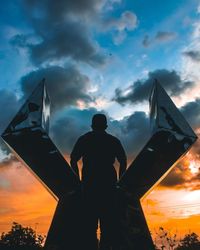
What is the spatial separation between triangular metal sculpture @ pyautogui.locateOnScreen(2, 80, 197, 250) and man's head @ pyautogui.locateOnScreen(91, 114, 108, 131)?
0.81 m

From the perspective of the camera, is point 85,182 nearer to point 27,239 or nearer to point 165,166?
point 165,166

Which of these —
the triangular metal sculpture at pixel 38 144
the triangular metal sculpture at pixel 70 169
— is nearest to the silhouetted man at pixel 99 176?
the triangular metal sculpture at pixel 70 169

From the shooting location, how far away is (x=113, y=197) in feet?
14.9

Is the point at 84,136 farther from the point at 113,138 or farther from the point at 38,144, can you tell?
the point at 38,144

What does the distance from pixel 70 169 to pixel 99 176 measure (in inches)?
17.7

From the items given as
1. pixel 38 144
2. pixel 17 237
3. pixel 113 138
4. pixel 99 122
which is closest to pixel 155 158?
pixel 113 138

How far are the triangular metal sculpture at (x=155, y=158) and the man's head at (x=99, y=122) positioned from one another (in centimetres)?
81

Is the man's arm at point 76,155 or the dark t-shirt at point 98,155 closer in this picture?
the dark t-shirt at point 98,155

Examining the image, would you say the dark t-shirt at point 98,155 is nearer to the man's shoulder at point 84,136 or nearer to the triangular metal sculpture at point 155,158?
the man's shoulder at point 84,136

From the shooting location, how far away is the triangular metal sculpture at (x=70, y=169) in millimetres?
4145

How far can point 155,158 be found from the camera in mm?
4285

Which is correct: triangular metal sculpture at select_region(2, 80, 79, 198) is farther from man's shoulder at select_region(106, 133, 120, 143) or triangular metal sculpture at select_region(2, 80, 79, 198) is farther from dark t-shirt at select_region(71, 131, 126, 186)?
man's shoulder at select_region(106, 133, 120, 143)

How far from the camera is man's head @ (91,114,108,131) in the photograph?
4.89 metres

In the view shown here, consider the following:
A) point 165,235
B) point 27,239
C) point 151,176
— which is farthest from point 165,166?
point 27,239
